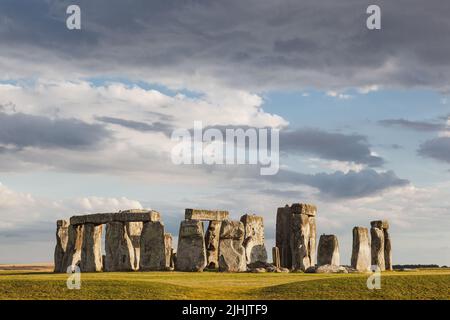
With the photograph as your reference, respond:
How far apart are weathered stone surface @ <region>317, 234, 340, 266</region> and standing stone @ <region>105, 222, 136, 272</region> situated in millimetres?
9500

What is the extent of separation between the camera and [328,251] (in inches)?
1645

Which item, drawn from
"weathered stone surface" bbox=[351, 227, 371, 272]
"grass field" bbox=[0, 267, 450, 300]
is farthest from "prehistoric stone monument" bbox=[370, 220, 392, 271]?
"grass field" bbox=[0, 267, 450, 300]

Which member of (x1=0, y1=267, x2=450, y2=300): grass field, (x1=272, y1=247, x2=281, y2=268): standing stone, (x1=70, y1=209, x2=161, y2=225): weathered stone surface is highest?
(x1=70, y1=209, x2=161, y2=225): weathered stone surface

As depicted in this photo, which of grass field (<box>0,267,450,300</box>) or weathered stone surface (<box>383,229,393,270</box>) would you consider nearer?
grass field (<box>0,267,450,300</box>)

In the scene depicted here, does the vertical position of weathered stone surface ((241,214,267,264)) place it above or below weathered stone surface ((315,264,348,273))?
above

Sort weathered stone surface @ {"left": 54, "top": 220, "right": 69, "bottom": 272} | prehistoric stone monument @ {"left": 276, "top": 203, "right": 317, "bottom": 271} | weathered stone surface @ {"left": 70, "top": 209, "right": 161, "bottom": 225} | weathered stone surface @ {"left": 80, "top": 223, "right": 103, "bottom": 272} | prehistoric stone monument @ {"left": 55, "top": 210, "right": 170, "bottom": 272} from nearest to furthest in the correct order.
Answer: prehistoric stone monument @ {"left": 55, "top": 210, "right": 170, "bottom": 272} → weathered stone surface @ {"left": 70, "top": 209, "right": 161, "bottom": 225} → weathered stone surface @ {"left": 80, "top": 223, "right": 103, "bottom": 272} → prehistoric stone monument @ {"left": 276, "top": 203, "right": 317, "bottom": 271} → weathered stone surface @ {"left": 54, "top": 220, "right": 69, "bottom": 272}

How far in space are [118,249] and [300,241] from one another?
9454mm

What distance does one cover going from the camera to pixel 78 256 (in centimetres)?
4525

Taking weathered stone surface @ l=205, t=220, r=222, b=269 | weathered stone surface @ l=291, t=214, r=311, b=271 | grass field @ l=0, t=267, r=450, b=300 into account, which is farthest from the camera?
weathered stone surface @ l=291, t=214, r=311, b=271

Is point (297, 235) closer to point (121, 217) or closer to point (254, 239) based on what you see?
point (254, 239)

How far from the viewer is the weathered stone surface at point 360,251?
43469mm

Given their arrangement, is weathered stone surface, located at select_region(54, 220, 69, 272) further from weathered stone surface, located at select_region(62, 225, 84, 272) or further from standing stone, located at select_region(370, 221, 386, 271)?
standing stone, located at select_region(370, 221, 386, 271)

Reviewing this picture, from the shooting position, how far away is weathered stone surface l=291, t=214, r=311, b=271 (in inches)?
1721
